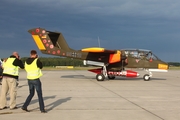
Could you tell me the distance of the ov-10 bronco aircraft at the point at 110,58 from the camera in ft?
63.6

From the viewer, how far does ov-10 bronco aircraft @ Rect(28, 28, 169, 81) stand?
1938 centimetres

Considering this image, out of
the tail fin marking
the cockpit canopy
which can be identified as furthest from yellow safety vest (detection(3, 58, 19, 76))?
the cockpit canopy

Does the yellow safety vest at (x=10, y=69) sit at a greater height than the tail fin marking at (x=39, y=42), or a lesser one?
lesser

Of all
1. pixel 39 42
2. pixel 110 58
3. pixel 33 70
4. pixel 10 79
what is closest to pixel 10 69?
pixel 10 79

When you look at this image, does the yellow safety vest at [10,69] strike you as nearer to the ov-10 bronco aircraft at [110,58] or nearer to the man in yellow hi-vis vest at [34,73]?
the man in yellow hi-vis vest at [34,73]

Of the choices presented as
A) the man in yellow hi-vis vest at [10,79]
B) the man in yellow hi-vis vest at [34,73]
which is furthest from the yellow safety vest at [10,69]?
the man in yellow hi-vis vest at [34,73]

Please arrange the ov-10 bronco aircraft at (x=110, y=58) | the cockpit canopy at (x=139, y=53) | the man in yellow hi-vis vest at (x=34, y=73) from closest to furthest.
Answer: the man in yellow hi-vis vest at (x=34, y=73) → the ov-10 bronco aircraft at (x=110, y=58) → the cockpit canopy at (x=139, y=53)

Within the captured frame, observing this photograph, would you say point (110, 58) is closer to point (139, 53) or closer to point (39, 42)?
point (139, 53)

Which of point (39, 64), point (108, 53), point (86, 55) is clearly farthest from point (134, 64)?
point (39, 64)

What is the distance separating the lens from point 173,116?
6875 mm

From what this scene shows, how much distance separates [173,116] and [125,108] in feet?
5.31

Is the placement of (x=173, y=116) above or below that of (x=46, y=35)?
below

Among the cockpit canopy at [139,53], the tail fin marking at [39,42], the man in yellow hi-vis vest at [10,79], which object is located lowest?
the man in yellow hi-vis vest at [10,79]

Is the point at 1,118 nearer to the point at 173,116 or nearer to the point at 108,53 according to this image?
the point at 173,116
